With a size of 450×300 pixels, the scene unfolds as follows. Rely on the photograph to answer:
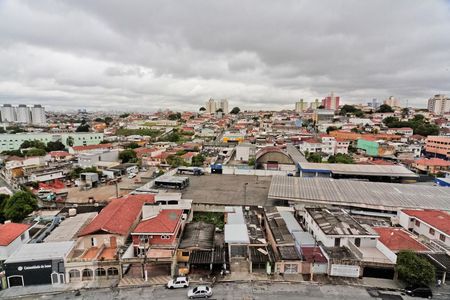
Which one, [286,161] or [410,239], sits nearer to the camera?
[410,239]

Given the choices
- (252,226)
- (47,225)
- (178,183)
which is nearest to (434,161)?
(252,226)

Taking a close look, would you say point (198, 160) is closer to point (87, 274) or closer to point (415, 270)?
point (87, 274)

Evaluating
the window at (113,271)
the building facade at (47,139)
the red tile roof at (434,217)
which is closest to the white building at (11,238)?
the window at (113,271)

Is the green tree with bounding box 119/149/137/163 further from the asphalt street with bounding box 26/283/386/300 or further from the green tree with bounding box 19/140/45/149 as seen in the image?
the asphalt street with bounding box 26/283/386/300

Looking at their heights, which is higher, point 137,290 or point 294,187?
point 294,187

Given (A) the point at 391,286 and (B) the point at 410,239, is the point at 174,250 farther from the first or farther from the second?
(B) the point at 410,239

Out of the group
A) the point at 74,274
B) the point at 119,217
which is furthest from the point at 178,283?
the point at 119,217
